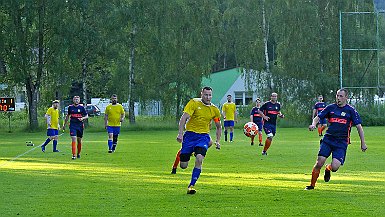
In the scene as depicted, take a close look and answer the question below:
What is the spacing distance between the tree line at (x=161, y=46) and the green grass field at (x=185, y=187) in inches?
1194

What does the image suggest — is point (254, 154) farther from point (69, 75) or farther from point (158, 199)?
point (69, 75)

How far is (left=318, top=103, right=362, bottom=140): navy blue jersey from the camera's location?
15844 millimetres

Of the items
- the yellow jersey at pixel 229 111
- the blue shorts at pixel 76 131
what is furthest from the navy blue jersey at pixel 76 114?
the yellow jersey at pixel 229 111

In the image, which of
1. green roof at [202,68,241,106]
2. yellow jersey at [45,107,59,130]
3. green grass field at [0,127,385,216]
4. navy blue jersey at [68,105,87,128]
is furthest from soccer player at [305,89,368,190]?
green roof at [202,68,241,106]

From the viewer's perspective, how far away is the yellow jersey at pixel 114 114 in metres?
29.8

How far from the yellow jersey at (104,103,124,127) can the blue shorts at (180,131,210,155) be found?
14084 mm

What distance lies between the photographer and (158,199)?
14430 mm

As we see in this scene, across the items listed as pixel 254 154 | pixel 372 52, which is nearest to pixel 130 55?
pixel 372 52

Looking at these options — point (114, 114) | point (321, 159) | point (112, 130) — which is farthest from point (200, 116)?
point (112, 130)

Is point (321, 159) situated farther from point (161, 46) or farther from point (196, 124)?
point (161, 46)

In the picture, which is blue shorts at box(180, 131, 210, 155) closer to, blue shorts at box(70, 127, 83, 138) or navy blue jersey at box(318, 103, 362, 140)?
navy blue jersey at box(318, 103, 362, 140)

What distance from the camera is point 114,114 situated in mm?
29859

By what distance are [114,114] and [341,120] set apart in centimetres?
1507

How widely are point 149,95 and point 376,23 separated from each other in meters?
16.8
